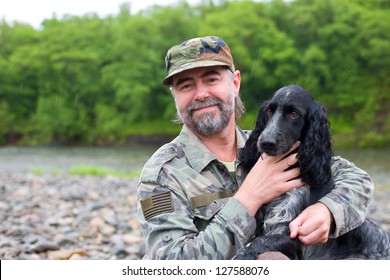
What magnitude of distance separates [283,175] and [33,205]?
912 centimetres

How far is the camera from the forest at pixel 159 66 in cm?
4484

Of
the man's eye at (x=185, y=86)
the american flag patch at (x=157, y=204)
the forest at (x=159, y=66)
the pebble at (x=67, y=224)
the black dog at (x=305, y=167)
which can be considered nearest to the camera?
the american flag patch at (x=157, y=204)

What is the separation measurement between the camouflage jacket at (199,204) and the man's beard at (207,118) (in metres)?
0.10

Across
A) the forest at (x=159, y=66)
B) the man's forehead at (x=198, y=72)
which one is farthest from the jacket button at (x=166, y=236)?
the forest at (x=159, y=66)

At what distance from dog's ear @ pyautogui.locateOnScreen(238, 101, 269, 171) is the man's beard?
0.22 metres

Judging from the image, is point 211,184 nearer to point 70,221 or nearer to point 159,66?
point 70,221

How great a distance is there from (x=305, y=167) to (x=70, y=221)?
284 inches

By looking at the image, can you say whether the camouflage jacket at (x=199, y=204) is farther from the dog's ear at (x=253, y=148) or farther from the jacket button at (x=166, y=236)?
the dog's ear at (x=253, y=148)

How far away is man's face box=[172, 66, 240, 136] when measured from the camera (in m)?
3.50

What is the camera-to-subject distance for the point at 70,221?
9797 mm

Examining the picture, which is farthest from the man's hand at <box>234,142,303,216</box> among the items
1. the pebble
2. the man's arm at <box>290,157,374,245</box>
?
the pebble

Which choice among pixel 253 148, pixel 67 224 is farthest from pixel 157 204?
pixel 67 224

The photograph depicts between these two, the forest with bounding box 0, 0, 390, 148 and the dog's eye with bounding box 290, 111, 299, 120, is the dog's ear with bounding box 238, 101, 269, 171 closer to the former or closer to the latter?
the dog's eye with bounding box 290, 111, 299, 120

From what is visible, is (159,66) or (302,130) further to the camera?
(159,66)
